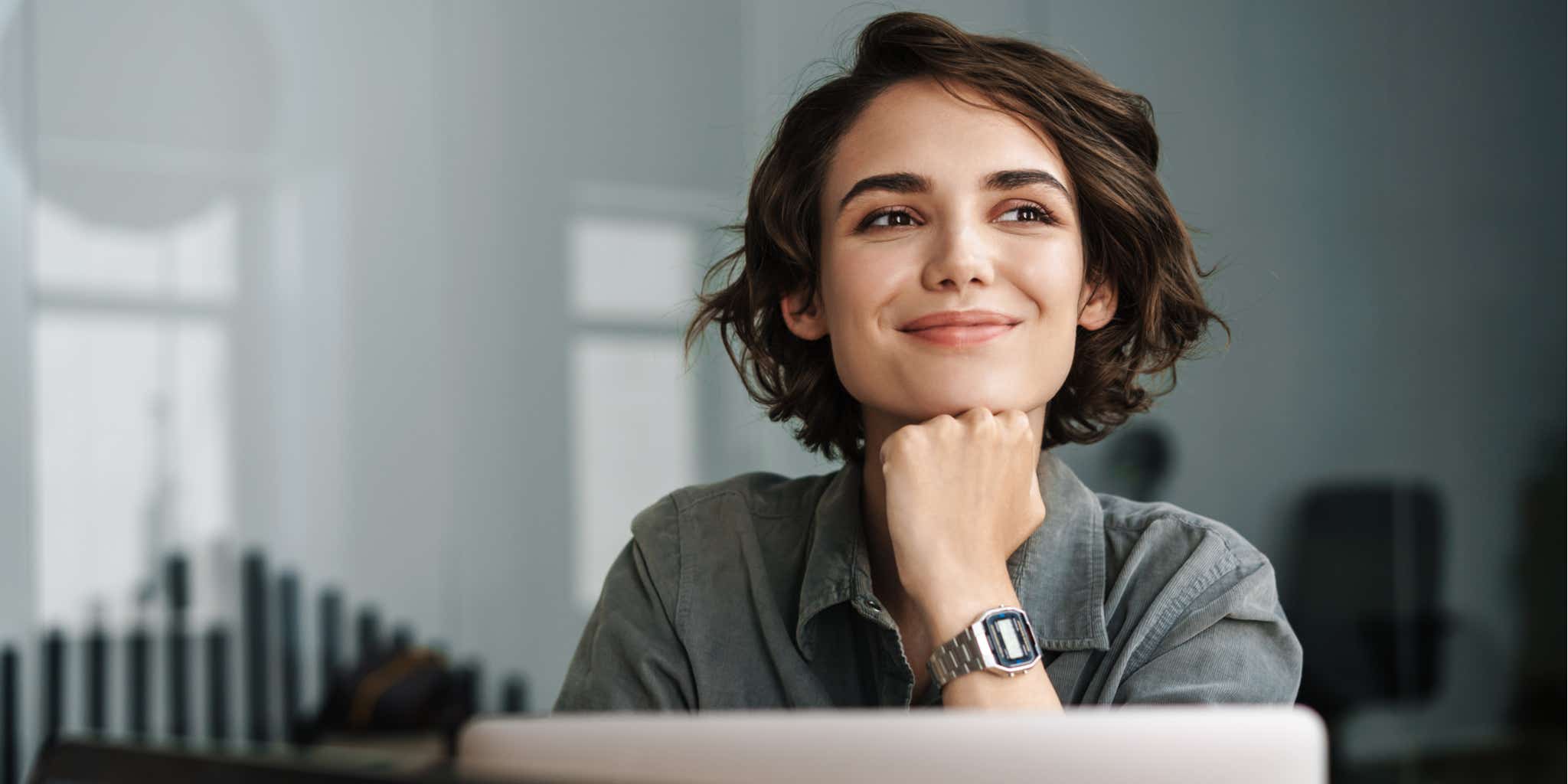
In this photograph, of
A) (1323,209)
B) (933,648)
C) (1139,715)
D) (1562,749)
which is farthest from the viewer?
(1323,209)

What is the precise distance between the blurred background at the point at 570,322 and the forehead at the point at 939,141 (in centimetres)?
183

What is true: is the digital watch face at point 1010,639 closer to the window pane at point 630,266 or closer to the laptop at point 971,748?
the laptop at point 971,748

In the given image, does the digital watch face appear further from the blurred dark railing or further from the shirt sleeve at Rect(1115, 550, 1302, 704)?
the blurred dark railing

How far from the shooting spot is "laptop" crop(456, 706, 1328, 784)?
1.87 ft

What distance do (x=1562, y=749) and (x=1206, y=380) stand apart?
1117 millimetres

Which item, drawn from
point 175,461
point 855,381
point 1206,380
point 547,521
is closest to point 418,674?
point 547,521

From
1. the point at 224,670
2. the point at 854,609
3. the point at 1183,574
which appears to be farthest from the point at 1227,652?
the point at 224,670

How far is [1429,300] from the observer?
3.21 m

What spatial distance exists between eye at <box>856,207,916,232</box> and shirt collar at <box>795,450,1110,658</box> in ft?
0.84

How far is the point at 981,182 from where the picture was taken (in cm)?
118

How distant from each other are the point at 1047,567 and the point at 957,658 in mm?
188

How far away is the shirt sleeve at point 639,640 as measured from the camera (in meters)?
1.24

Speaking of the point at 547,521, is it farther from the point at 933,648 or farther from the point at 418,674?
the point at 933,648

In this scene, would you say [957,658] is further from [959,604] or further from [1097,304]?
[1097,304]
